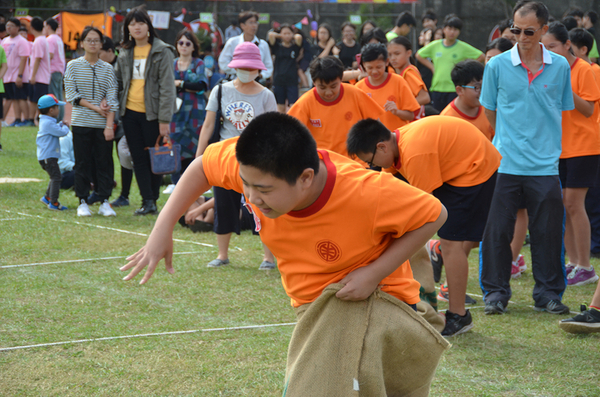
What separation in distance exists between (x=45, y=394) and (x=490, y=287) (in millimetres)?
3041

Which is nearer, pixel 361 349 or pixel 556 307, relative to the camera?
pixel 361 349

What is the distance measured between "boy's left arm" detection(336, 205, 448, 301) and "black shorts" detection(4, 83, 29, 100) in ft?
46.7

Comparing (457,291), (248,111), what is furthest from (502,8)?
(457,291)

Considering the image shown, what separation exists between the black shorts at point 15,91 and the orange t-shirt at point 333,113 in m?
11.4

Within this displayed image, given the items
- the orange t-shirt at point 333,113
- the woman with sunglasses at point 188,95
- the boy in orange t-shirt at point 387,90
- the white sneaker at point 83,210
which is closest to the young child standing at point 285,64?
the woman with sunglasses at point 188,95

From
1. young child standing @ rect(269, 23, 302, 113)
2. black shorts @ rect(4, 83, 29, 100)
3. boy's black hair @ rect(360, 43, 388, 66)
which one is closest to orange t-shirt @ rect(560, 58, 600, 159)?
boy's black hair @ rect(360, 43, 388, 66)

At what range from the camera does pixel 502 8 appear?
54.9 ft

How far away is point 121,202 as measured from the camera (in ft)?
27.5

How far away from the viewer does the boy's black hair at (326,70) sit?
5125 millimetres

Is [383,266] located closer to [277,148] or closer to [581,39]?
[277,148]

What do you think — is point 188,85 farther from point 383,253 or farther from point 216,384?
point 383,253

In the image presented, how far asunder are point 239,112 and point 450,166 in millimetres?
2199

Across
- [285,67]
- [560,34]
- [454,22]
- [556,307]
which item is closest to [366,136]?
[556,307]

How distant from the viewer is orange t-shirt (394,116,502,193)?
153 inches
